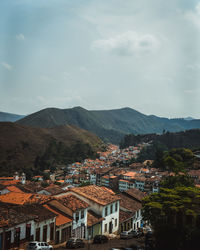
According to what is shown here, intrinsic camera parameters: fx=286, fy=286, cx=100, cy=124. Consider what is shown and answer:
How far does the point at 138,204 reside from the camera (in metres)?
49.4

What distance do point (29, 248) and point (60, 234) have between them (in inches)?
Result: 281

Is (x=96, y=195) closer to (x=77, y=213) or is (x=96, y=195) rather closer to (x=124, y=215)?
(x=124, y=215)

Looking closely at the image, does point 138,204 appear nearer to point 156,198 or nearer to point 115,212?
point 115,212

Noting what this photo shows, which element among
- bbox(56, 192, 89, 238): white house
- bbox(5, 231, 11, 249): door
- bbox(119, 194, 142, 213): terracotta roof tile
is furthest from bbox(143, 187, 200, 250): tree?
bbox(5, 231, 11, 249): door

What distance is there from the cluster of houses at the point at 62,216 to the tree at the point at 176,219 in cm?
725

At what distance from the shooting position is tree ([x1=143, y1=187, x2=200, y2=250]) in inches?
1061

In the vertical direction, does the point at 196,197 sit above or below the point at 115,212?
above

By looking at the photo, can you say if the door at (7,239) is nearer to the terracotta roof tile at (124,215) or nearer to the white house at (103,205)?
the white house at (103,205)

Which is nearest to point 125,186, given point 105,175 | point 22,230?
point 105,175

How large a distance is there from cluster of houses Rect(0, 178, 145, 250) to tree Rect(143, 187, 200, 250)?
23.8 feet

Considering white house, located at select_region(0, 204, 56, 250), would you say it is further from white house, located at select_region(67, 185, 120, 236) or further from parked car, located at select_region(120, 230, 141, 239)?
parked car, located at select_region(120, 230, 141, 239)

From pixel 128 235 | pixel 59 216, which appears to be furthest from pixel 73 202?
pixel 128 235

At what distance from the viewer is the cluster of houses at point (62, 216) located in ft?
79.6

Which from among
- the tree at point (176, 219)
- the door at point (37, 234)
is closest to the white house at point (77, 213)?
the door at point (37, 234)
